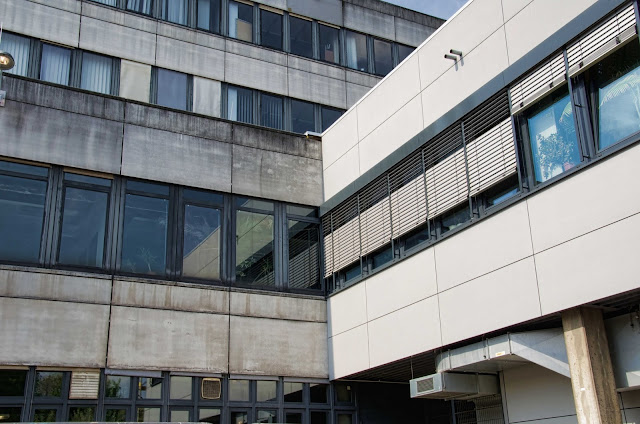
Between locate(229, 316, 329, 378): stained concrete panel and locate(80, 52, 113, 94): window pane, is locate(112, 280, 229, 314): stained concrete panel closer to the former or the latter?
locate(229, 316, 329, 378): stained concrete panel

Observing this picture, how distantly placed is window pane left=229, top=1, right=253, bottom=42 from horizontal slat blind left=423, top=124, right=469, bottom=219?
9.59 metres

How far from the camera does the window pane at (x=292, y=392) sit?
59.5 feet

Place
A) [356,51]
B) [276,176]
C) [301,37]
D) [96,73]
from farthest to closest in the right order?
[356,51] → [301,37] → [96,73] → [276,176]

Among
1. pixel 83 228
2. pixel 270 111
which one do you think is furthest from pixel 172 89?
pixel 83 228

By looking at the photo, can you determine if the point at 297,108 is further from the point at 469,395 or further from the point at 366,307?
the point at 469,395

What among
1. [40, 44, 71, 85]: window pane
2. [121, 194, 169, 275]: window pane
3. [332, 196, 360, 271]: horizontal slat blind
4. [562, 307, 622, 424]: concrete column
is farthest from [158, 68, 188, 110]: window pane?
[562, 307, 622, 424]: concrete column

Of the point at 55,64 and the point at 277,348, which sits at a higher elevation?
the point at 55,64

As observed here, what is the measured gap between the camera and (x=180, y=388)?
55.4 ft

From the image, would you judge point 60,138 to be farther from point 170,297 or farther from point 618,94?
point 618,94

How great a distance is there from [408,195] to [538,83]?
4.44 meters

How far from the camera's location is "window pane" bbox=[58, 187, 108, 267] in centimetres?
1681

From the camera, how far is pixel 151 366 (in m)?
16.7

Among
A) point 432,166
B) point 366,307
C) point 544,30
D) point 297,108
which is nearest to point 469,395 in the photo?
point 366,307

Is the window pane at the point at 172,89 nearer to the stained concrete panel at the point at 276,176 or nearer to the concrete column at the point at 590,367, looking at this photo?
the stained concrete panel at the point at 276,176
